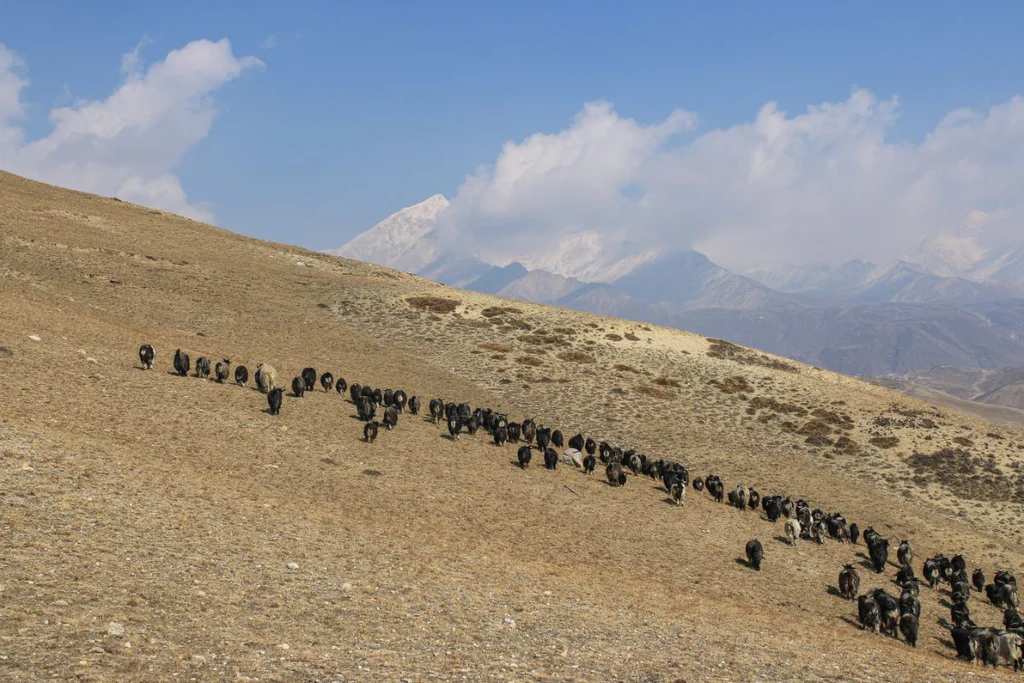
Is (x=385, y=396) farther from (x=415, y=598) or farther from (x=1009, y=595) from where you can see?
(x=1009, y=595)

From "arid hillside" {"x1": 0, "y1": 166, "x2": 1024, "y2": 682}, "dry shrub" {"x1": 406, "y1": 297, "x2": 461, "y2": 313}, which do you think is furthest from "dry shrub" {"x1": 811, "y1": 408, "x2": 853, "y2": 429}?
"dry shrub" {"x1": 406, "y1": 297, "x2": 461, "y2": 313}

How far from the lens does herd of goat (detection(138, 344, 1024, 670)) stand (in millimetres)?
22219

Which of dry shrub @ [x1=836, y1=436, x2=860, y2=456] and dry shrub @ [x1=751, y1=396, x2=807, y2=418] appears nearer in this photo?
dry shrub @ [x1=836, y1=436, x2=860, y2=456]

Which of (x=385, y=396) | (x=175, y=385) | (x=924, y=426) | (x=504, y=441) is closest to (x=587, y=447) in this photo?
(x=504, y=441)

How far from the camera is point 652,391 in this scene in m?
59.1

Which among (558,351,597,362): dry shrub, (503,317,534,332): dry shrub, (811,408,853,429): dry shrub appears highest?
(503,317,534,332): dry shrub

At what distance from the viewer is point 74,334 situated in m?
37.0

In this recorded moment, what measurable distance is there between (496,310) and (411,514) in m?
52.9

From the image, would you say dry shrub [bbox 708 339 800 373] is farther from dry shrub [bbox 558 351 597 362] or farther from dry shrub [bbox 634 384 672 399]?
dry shrub [bbox 558 351 597 362]

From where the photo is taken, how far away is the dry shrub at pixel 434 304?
242 ft

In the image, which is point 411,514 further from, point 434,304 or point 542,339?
point 434,304

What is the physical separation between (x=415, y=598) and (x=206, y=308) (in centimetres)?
4948

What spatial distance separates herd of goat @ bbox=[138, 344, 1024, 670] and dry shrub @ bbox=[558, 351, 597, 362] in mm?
21311

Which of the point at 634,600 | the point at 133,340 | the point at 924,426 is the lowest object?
the point at 634,600
